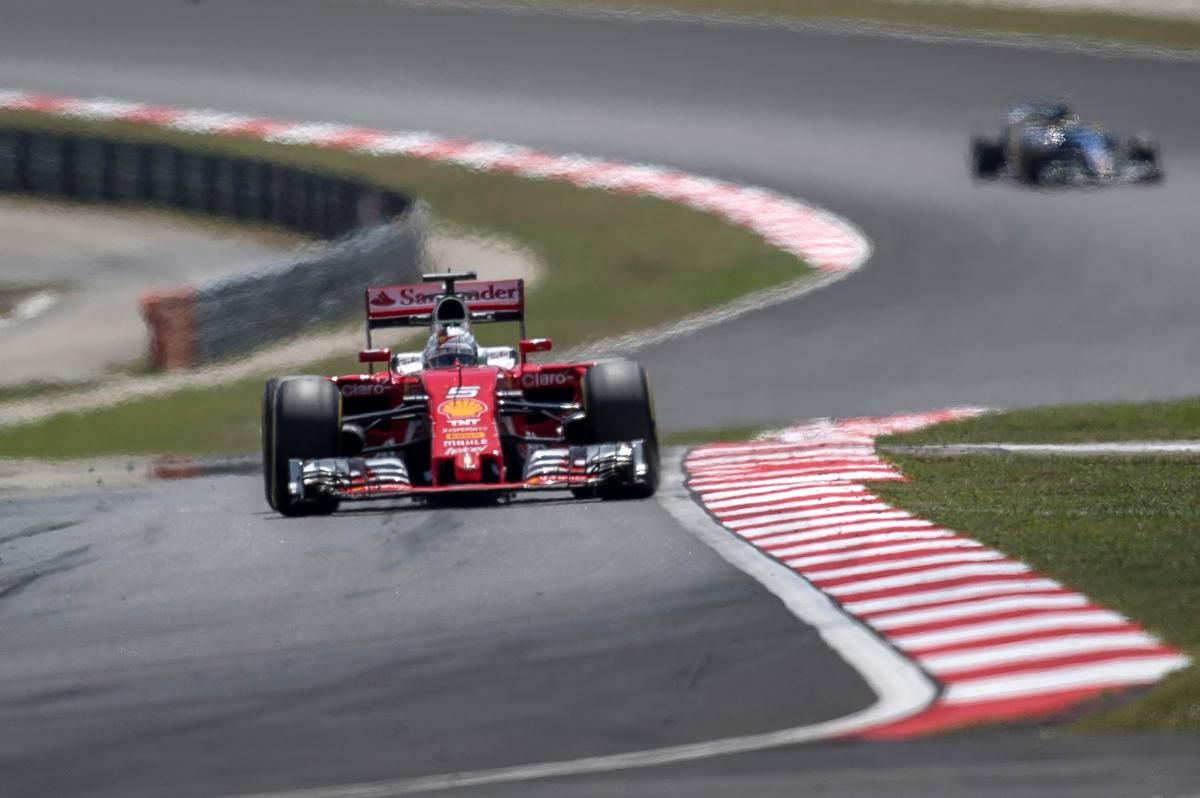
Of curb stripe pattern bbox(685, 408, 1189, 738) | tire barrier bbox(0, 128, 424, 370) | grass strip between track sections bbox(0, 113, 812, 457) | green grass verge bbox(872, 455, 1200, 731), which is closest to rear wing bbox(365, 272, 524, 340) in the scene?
curb stripe pattern bbox(685, 408, 1189, 738)

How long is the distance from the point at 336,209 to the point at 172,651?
57.8ft

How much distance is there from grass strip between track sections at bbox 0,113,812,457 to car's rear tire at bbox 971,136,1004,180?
11.3 ft

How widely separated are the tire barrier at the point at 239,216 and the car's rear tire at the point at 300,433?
7637mm

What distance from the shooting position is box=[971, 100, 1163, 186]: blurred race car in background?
83.6ft

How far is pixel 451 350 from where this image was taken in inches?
511

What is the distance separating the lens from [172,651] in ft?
29.0

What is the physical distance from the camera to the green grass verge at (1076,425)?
15781 millimetres

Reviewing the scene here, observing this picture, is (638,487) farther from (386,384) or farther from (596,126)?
(596,126)

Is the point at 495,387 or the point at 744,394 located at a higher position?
the point at 495,387

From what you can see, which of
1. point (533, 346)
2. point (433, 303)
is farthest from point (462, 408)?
point (433, 303)

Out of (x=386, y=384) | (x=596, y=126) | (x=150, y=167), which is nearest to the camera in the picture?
(x=386, y=384)

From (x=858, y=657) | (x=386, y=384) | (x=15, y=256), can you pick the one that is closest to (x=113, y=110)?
(x=15, y=256)

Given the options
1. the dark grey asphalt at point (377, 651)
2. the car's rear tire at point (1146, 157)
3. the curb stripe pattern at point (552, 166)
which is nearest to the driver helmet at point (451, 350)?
the dark grey asphalt at point (377, 651)

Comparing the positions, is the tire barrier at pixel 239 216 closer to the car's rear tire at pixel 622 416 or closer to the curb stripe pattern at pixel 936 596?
the curb stripe pattern at pixel 936 596
